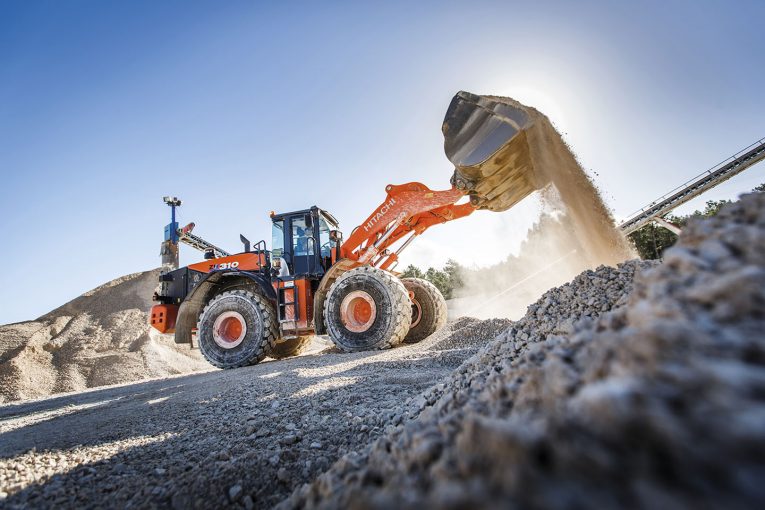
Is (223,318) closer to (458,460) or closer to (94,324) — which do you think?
(458,460)

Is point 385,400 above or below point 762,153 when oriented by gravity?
below

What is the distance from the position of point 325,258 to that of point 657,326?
290 inches

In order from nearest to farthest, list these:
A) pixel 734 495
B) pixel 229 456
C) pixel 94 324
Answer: pixel 734 495 → pixel 229 456 → pixel 94 324

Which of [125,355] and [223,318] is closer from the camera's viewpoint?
[223,318]

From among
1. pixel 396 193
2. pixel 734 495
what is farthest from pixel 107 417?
pixel 396 193

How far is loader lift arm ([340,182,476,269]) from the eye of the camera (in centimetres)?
700

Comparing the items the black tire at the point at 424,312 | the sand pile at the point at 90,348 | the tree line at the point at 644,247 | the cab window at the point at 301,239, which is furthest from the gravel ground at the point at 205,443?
the tree line at the point at 644,247

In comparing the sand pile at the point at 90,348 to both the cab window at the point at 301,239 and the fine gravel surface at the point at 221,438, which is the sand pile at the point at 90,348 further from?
the fine gravel surface at the point at 221,438

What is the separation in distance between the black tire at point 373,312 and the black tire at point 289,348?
2.59 m

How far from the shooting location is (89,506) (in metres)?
1.57

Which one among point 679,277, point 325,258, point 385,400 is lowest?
point 385,400

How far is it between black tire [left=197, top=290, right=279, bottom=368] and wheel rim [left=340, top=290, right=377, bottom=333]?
5.06 ft

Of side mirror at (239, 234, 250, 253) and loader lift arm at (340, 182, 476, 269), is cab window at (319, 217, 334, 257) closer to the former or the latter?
loader lift arm at (340, 182, 476, 269)

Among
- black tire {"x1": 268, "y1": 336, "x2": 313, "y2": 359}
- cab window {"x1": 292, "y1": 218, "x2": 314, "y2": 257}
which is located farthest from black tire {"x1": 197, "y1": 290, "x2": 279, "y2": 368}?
black tire {"x1": 268, "y1": 336, "x2": 313, "y2": 359}
